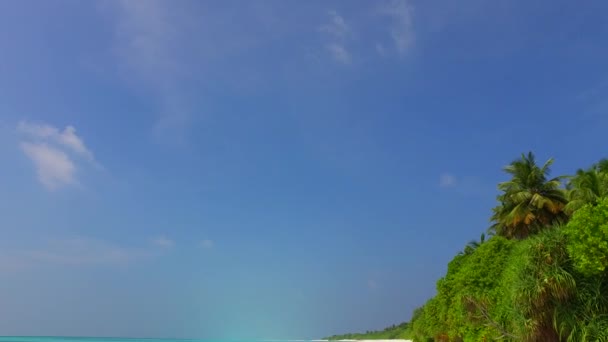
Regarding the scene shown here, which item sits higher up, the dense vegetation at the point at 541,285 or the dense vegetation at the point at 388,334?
the dense vegetation at the point at 388,334

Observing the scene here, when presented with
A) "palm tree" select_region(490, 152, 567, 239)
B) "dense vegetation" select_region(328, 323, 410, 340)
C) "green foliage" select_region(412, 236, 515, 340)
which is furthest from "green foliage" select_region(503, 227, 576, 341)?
"dense vegetation" select_region(328, 323, 410, 340)

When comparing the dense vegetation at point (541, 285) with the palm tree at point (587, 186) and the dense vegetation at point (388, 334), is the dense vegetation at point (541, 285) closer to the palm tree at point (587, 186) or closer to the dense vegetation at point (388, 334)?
the palm tree at point (587, 186)

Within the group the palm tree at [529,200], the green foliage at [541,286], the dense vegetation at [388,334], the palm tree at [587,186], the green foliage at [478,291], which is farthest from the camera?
the dense vegetation at [388,334]

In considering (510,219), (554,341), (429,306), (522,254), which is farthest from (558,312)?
(510,219)

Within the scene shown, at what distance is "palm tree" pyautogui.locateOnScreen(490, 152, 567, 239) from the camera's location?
42.3 metres

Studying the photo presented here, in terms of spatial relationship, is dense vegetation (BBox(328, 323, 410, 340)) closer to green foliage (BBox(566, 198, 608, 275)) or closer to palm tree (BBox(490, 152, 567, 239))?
palm tree (BBox(490, 152, 567, 239))

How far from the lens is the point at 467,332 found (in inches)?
1112

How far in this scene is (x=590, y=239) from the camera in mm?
18844

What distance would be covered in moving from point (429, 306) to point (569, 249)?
70.1 ft

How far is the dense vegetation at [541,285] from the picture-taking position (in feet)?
63.1

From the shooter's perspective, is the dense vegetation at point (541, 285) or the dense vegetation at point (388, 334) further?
the dense vegetation at point (388, 334)

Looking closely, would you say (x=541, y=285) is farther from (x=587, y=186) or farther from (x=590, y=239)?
(x=587, y=186)

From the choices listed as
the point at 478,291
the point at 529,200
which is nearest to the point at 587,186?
the point at 529,200

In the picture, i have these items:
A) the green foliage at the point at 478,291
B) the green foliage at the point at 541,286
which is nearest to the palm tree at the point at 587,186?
the green foliage at the point at 478,291
